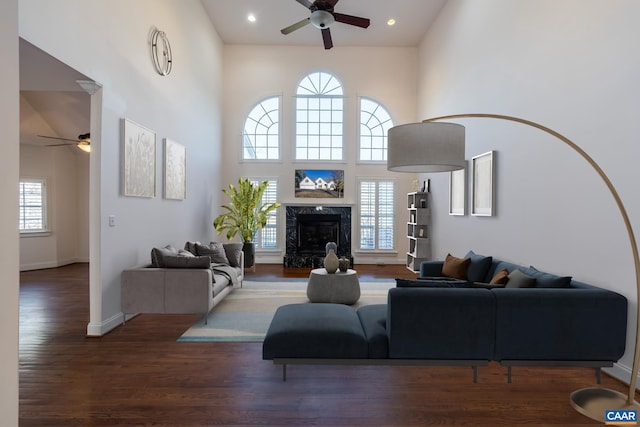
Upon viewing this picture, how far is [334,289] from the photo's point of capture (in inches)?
207

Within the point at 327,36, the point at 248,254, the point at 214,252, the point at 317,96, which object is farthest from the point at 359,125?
the point at 214,252

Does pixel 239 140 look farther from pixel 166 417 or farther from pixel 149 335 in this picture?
pixel 166 417

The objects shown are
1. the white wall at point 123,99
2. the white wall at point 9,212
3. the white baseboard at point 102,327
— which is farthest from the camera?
the white baseboard at point 102,327

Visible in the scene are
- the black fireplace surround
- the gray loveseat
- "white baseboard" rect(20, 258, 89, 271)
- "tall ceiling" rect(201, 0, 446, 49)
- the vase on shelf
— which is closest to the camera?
the gray loveseat

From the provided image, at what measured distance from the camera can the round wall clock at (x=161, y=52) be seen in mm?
5305

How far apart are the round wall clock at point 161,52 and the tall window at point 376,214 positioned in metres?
5.25

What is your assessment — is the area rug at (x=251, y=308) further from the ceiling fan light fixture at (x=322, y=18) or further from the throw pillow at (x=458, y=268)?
the ceiling fan light fixture at (x=322, y=18)

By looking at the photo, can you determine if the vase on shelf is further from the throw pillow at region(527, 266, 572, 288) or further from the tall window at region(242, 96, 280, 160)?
the tall window at region(242, 96, 280, 160)

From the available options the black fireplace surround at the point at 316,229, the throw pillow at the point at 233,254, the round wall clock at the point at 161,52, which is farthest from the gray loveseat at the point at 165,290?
the black fireplace surround at the point at 316,229

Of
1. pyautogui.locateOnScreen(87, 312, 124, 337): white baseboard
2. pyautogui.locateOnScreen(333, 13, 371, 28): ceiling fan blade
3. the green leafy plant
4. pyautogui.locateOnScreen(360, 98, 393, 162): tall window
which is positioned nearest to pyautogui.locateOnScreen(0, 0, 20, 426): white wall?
pyautogui.locateOnScreen(87, 312, 124, 337): white baseboard

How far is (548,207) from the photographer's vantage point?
4.03 metres

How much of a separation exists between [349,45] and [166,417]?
Result: 902cm

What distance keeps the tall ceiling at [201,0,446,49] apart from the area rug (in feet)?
18.6

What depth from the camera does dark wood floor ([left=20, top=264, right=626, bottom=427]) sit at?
8.14ft
